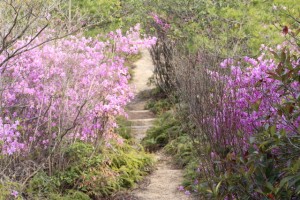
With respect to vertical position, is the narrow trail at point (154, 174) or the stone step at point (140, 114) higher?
the stone step at point (140, 114)

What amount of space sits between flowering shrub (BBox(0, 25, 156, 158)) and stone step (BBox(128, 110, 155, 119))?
4.21 m

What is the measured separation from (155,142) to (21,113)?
3434mm

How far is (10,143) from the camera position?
5238 mm

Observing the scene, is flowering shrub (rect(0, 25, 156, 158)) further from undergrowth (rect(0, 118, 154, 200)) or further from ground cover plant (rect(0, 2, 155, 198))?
undergrowth (rect(0, 118, 154, 200))

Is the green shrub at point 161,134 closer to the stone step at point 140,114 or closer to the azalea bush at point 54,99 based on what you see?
the stone step at point 140,114

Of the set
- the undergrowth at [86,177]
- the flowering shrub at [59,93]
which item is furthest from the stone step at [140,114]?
the flowering shrub at [59,93]

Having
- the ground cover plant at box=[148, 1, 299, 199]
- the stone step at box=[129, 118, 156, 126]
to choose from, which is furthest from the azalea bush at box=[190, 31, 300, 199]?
the stone step at box=[129, 118, 156, 126]

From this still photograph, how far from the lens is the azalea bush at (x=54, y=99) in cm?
586

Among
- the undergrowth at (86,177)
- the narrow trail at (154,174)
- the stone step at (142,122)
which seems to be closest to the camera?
the undergrowth at (86,177)

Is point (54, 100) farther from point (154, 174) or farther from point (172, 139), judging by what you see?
point (172, 139)

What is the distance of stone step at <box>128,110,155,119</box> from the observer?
11195mm

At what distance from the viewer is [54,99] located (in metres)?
6.20

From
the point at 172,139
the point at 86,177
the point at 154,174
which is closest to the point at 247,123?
the point at 86,177

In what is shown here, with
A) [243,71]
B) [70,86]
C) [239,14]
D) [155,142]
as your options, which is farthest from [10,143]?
[239,14]
